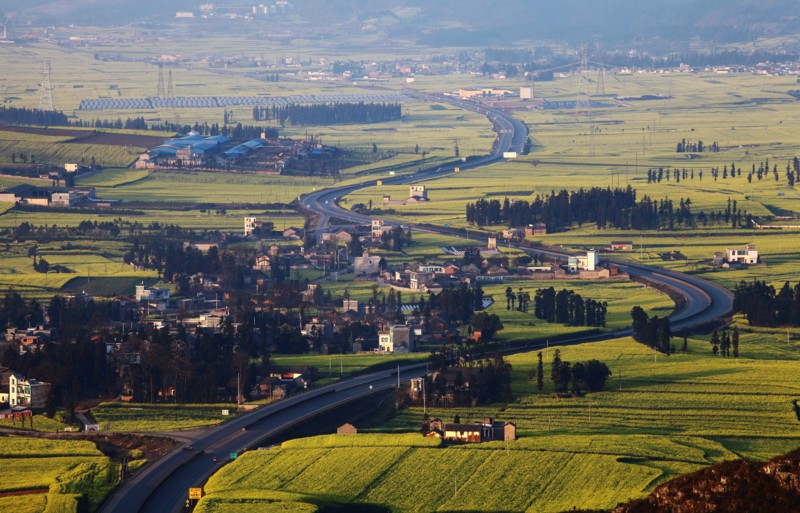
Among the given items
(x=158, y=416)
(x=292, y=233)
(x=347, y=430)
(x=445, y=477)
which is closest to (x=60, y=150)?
(x=292, y=233)

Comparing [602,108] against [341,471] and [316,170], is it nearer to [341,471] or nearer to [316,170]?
[316,170]

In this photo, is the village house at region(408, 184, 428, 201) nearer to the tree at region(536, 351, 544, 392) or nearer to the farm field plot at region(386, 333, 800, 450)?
the farm field plot at region(386, 333, 800, 450)

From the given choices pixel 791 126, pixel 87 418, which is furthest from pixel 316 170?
pixel 87 418

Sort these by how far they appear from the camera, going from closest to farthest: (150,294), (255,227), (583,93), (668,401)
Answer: (668,401) < (150,294) < (255,227) < (583,93)

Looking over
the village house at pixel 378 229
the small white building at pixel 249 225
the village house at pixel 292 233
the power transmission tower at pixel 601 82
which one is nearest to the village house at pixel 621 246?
the village house at pixel 378 229

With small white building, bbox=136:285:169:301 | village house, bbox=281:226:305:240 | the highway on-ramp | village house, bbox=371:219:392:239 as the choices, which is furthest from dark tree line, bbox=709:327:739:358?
village house, bbox=281:226:305:240

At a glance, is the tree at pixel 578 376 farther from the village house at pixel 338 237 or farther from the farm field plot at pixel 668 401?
the village house at pixel 338 237

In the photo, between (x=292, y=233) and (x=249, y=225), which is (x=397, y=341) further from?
(x=249, y=225)
